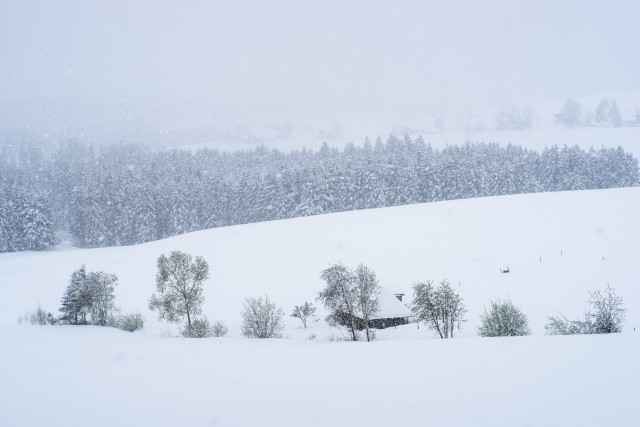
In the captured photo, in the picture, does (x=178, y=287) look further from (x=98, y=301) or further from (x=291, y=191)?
(x=291, y=191)

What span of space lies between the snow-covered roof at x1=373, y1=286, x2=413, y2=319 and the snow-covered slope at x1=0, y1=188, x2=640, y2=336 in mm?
2225

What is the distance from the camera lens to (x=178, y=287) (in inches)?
1347

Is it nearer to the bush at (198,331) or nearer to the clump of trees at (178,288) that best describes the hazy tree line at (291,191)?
the clump of trees at (178,288)

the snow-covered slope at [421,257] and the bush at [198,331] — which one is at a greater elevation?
the snow-covered slope at [421,257]

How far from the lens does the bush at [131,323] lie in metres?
32.8

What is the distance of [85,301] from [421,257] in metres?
36.0

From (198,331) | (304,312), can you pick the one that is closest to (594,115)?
(304,312)

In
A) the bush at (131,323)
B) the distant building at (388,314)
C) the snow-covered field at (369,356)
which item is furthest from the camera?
the distant building at (388,314)

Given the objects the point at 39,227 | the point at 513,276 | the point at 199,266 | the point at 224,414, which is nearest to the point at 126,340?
the point at 199,266

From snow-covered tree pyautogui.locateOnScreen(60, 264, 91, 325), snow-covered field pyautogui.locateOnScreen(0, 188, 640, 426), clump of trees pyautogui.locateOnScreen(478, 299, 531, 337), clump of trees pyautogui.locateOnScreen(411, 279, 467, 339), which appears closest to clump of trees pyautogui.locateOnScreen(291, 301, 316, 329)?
snow-covered field pyautogui.locateOnScreen(0, 188, 640, 426)

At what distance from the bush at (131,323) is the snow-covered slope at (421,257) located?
131 centimetres

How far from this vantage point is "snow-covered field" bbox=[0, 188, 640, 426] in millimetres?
10164

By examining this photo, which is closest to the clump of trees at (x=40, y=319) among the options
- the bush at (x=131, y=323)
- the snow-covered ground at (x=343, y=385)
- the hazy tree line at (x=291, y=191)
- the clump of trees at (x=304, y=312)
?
the bush at (x=131, y=323)

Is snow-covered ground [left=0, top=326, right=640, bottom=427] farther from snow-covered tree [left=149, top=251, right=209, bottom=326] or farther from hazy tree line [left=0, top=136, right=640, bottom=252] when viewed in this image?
hazy tree line [left=0, top=136, right=640, bottom=252]
